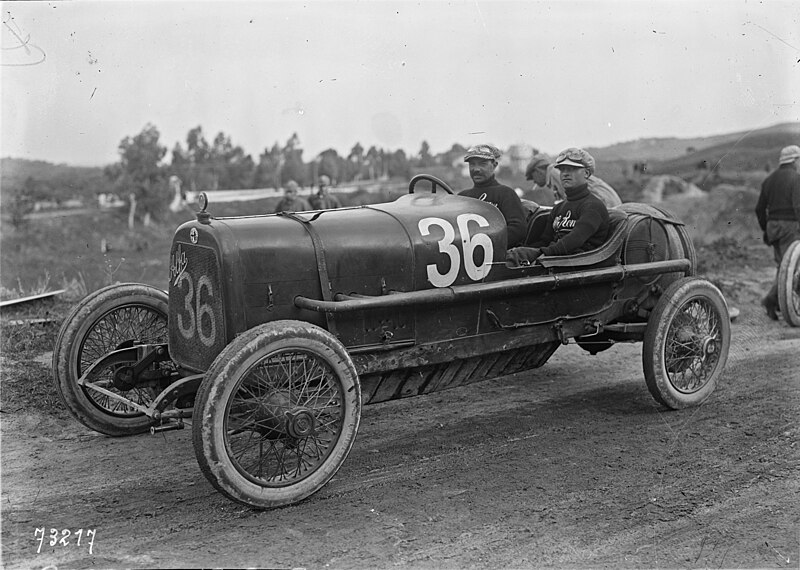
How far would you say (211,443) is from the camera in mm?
4520

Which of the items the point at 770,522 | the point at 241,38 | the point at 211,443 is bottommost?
the point at 770,522

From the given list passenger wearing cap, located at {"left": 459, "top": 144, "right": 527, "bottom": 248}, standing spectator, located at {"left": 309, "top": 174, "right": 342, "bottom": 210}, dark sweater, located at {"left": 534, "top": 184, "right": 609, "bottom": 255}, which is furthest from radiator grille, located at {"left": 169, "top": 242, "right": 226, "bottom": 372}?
standing spectator, located at {"left": 309, "top": 174, "right": 342, "bottom": 210}

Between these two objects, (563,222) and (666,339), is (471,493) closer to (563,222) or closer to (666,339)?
(666,339)

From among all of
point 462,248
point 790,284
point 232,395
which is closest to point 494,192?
point 462,248

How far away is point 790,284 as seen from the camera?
9617 mm

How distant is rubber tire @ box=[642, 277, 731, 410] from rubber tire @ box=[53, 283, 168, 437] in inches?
140

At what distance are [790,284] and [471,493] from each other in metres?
6.02

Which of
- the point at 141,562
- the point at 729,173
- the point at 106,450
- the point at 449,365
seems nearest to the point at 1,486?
the point at 106,450

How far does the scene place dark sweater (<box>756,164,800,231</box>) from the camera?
10.5 metres

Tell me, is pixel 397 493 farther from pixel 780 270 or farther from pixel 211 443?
pixel 780 270

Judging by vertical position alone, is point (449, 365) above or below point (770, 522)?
above

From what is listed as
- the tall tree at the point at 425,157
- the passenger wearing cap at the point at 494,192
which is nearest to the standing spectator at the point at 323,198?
the tall tree at the point at 425,157

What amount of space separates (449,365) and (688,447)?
68.7 inches

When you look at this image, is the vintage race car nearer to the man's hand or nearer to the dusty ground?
the man's hand
